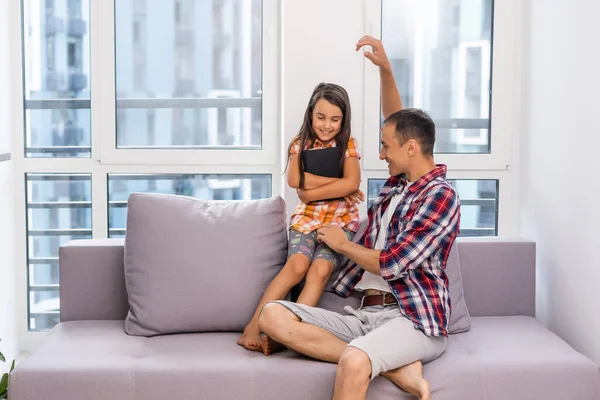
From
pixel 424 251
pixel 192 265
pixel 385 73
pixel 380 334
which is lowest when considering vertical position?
pixel 380 334

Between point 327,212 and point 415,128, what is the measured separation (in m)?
0.54

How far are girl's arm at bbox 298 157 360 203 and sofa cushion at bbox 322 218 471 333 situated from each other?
0.80ft

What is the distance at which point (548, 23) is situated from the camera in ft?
10.7

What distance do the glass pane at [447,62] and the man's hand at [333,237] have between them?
3.63ft

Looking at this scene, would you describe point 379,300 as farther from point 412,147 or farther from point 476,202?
point 476,202

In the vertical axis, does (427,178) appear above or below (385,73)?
below

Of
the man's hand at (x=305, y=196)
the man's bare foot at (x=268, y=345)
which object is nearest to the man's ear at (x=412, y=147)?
the man's hand at (x=305, y=196)

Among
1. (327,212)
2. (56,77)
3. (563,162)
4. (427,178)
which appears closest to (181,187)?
(56,77)

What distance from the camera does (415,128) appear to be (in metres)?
2.64

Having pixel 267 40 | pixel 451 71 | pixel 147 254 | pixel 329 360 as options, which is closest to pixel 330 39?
pixel 267 40

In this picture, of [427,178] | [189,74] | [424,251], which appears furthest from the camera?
[189,74]

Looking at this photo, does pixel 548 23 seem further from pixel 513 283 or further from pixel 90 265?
pixel 90 265

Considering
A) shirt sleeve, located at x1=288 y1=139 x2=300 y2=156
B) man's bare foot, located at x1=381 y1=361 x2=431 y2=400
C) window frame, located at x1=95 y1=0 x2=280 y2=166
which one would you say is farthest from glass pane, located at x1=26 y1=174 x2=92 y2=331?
man's bare foot, located at x1=381 y1=361 x2=431 y2=400

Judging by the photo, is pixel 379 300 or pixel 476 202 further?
pixel 476 202
